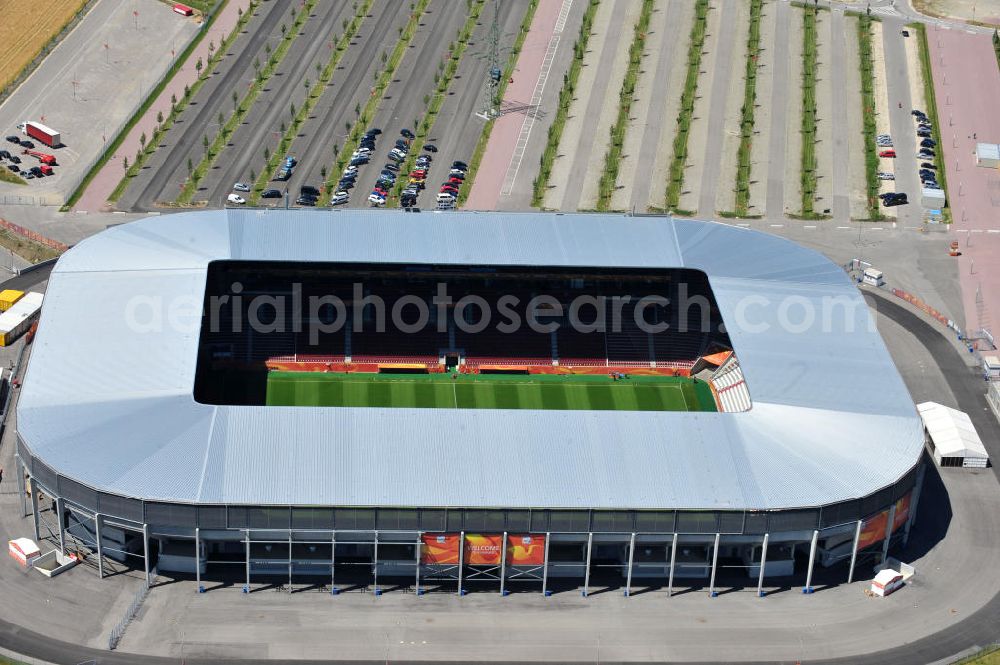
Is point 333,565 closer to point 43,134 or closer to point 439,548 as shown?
point 439,548

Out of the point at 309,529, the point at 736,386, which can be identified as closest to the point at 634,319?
the point at 736,386

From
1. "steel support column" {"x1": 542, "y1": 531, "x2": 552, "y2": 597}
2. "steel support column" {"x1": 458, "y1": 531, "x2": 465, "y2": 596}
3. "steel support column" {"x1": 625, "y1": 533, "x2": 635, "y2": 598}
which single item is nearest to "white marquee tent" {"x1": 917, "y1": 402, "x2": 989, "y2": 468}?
"steel support column" {"x1": 625, "y1": 533, "x2": 635, "y2": 598}

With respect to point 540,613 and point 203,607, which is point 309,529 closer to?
point 203,607

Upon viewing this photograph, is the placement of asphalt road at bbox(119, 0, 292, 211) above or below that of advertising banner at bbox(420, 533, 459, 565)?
above

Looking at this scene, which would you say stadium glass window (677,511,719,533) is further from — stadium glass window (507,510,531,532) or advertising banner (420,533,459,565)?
advertising banner (420,533,459,565)

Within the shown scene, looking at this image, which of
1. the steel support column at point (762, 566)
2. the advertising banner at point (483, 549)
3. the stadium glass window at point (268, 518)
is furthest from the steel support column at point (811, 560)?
the stadium glass window at point (268, 518)

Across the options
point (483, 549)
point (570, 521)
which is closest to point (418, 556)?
point (483, 549)

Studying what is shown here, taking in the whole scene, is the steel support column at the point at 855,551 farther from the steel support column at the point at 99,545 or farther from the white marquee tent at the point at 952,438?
the steel support column at the point at 99,545
